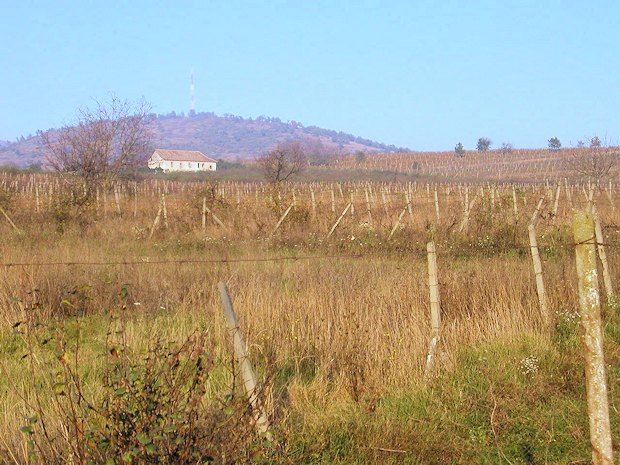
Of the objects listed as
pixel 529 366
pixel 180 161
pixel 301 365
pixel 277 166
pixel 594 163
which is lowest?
pixel 529 366

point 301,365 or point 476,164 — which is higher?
point 476,164

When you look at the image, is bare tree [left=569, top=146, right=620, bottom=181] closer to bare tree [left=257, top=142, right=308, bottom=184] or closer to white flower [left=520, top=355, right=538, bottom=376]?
bare tree [left=257, top=142, right=308, bottom=184]

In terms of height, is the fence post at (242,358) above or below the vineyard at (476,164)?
below

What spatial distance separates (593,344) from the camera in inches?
146

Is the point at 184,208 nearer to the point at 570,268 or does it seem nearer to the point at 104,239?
the point at 104,239

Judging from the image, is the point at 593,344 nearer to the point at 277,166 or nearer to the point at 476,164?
the point at 277,166

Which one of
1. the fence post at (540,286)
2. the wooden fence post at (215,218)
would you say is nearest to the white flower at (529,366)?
the fence post at (540,286)

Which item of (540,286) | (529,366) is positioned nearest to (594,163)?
(540,286)

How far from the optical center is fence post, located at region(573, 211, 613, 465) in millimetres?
3699

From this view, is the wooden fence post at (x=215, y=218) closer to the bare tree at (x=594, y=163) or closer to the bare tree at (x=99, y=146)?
the bare tree at (x=99, y=146)

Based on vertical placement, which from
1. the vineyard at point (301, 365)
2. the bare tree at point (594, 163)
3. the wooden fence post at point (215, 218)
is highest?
the bare tree at point (594, 163)

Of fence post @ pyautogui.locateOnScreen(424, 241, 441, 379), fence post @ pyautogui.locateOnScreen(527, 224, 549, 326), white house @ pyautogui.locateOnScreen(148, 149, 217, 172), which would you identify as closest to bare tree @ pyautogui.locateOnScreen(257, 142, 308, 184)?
fence post @ pyautogui.locateOnScreen(527, 224, 549, 326)

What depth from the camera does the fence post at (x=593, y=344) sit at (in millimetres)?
3699

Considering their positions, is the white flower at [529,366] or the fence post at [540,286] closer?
the white flower at [529,366]
